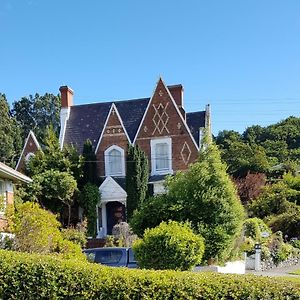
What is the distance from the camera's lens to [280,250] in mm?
26859

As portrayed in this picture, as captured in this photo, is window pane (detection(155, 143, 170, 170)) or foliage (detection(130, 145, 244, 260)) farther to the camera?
window pane (detection(155, 143, 170, 170))

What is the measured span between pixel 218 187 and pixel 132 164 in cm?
1563

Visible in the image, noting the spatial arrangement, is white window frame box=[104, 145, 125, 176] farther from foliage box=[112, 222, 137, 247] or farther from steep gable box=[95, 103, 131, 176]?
foliage box=[112, 222, 137, 247]

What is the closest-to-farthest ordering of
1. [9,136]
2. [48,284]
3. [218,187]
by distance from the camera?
[48,284], [218,187], [9,136]

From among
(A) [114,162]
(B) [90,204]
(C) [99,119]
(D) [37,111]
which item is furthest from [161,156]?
(D) [37,111]

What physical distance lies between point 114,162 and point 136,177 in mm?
2495

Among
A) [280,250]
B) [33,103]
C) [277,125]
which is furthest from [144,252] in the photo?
[277,125]

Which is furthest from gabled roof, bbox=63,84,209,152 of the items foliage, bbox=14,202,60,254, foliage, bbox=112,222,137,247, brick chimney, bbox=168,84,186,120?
foliage, bbox=14,202,60,254

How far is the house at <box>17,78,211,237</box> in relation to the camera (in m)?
33.9

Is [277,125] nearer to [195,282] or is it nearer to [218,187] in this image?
[218,187]

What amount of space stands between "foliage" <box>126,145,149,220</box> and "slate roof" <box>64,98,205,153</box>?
1.59m

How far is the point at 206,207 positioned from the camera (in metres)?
18.1

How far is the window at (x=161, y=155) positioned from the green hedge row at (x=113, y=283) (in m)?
25.0

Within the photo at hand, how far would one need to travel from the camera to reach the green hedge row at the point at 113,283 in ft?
27.9
